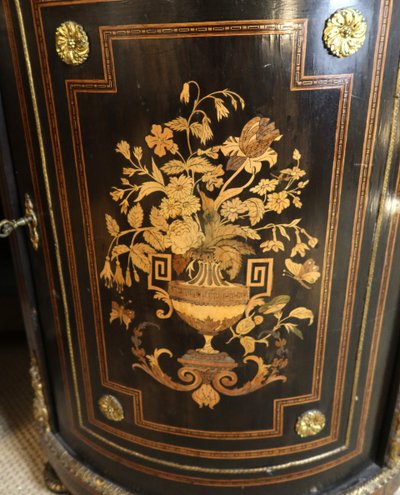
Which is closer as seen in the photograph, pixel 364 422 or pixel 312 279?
pixel 312 279

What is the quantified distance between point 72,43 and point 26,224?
0.94 ft

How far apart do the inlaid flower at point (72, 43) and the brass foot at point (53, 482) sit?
79 cm

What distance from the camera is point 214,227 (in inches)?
25.1

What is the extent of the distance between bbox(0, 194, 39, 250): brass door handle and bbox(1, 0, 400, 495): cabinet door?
21 mm

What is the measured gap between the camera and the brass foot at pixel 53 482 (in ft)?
3.26

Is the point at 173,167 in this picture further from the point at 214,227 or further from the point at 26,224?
the point at 26,224

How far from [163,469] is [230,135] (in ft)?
1.78

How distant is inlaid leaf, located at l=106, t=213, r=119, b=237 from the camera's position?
67 centimetres

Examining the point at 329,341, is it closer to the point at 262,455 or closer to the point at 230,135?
the point at 262,455

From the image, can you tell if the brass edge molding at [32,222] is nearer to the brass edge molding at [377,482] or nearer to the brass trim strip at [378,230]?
the brass trim strip at [378,230]

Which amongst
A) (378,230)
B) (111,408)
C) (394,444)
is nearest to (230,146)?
(378,230)

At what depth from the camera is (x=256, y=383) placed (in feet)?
2.41

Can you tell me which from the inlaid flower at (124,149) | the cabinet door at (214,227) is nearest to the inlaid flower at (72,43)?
the cabinet door at (214,227)

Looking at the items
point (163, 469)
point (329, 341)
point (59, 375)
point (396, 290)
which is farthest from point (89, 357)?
point (396, 290)
